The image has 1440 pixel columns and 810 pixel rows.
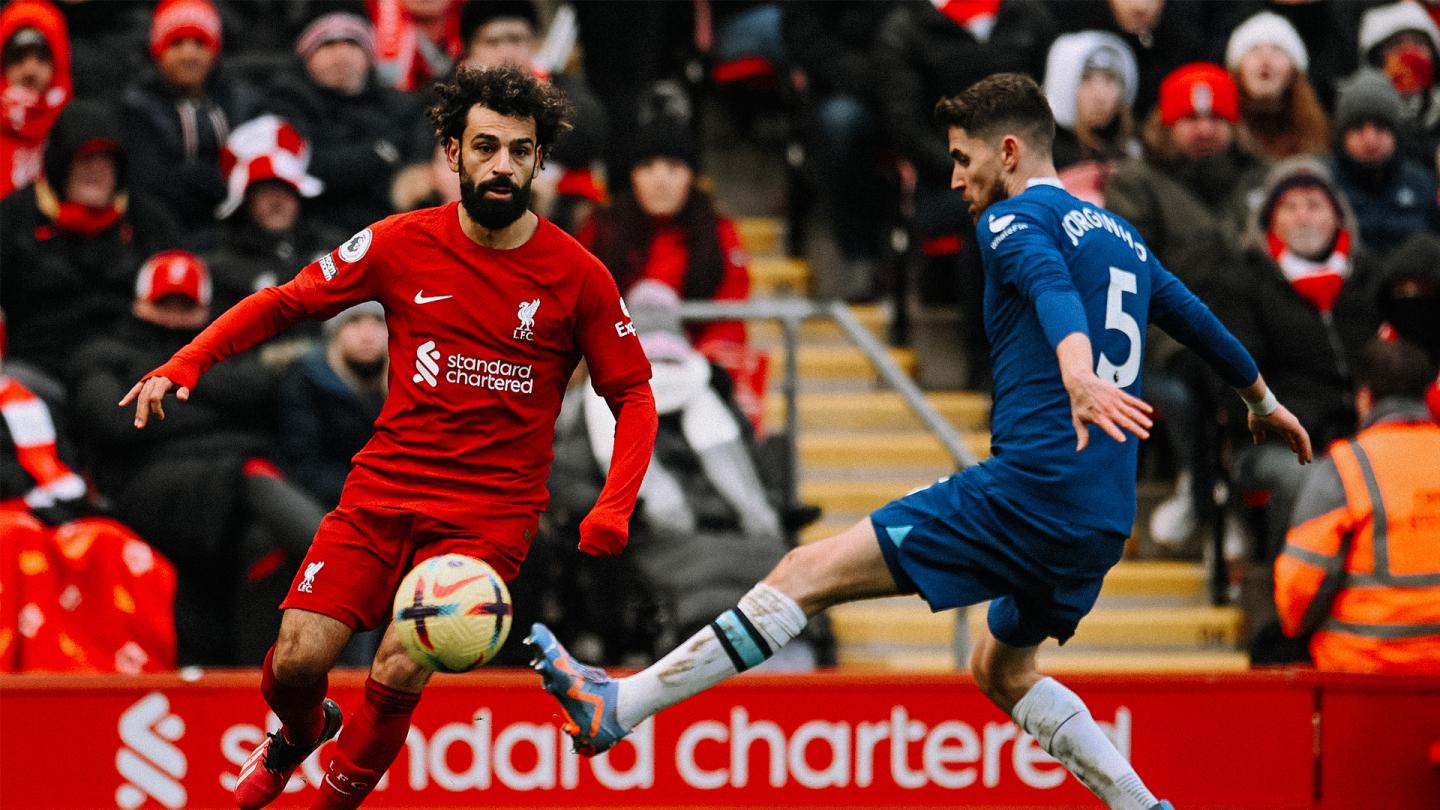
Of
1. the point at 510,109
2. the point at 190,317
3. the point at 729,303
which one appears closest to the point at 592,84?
the point at 729,303

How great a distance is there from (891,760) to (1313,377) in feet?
10.2

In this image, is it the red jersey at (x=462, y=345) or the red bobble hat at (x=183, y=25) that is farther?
the red bobble hat at (x=183, y=25)

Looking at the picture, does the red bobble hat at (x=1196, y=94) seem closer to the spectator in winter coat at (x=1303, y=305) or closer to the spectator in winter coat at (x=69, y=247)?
the spectator in winter coat at (x=1303, y=305)

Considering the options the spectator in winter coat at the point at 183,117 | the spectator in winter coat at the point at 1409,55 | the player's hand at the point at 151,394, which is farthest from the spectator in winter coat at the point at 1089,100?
the player's hand at the point at 151,394

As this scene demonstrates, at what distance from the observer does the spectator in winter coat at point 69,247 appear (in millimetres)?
10453

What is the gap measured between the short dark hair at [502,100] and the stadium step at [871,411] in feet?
16.2

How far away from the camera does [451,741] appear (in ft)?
29.2

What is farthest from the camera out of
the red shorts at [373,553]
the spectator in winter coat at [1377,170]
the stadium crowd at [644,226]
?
the spectator in winter coat at [1377,170]

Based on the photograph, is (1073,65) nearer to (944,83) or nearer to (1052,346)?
(944,83)

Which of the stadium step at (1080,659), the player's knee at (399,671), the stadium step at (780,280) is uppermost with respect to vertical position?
the stadium step at (780,280)

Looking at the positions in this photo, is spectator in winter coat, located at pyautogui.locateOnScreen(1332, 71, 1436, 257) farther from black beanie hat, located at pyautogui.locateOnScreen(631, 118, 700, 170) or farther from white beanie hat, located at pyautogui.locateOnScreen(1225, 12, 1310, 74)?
black beanie hat, located at pyautogui.locateOnScreen(631, 118, 700, 170)

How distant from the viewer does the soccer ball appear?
6703 mm

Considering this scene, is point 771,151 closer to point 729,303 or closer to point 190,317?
point 729,303

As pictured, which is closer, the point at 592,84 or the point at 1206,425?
the point at 1206,425
